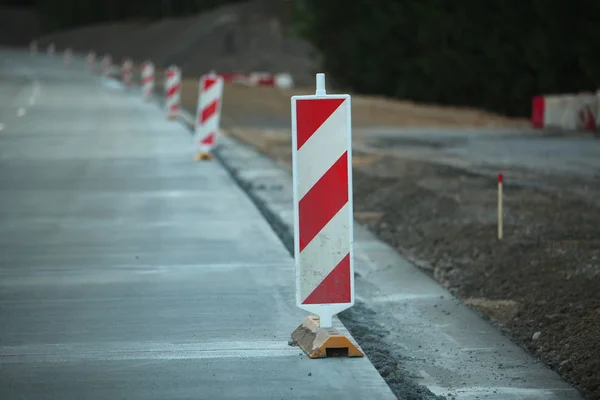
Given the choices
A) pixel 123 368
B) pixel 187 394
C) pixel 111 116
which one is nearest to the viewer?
pixel 187 394

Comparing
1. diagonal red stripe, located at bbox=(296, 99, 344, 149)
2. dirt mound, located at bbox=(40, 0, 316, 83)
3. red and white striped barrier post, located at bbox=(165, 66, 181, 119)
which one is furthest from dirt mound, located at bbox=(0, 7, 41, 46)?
diagonal red stripe, located at bbox=(296, 99, 344, 149)

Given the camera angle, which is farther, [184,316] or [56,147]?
[56,147]

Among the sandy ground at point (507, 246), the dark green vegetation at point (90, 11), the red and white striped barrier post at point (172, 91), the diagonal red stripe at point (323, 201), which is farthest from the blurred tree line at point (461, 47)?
the dark green vegetation at point (90, 11)

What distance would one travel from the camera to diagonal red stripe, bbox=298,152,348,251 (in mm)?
7797

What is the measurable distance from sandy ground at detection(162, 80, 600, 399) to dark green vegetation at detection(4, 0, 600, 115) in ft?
45.4

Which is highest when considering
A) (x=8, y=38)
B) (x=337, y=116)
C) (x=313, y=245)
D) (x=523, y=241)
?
(x=337, y=116)

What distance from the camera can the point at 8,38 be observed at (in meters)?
143

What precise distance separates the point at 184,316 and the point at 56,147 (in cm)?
1616

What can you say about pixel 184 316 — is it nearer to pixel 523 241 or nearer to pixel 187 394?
pixel 187 394

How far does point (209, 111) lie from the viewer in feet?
73.6

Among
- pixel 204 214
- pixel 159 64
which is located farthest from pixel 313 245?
pixel 159 64

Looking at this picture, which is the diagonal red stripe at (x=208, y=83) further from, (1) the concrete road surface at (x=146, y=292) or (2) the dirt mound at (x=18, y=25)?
(2) the dirt mound at (x=18, y=25)

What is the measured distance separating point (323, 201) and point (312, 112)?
1.69ft

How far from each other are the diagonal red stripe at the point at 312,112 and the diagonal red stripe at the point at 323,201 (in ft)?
0.82
